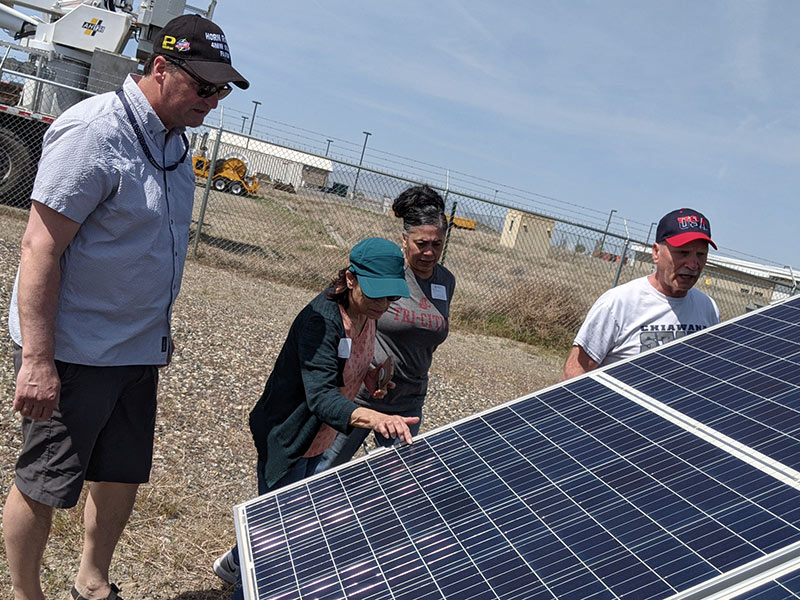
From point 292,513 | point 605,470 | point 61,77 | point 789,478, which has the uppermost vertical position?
point 61,77

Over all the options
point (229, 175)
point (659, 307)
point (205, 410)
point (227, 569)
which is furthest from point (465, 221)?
point (227, 569)

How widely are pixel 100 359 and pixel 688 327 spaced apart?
281 cm

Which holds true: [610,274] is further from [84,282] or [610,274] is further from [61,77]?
[84,282]

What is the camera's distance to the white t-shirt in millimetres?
3787

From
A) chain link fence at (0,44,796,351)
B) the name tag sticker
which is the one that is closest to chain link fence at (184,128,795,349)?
chain link fence at (0,44,796,351)

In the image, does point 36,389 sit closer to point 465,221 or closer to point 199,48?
point 199,48

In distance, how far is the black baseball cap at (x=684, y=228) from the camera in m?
3.63

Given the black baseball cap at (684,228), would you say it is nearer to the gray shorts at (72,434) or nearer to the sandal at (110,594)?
the gray shorts at (72,434)

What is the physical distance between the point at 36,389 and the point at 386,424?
4.20 feet

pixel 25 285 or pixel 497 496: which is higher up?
pixel 25 285

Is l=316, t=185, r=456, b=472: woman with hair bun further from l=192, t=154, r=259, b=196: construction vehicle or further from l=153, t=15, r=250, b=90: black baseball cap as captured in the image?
l=192, t=154, r=259, b=196: construction vehicle

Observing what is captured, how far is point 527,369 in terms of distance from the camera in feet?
35.5

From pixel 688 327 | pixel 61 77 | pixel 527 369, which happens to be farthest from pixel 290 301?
pixel 688 327

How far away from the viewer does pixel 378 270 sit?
308 cm
